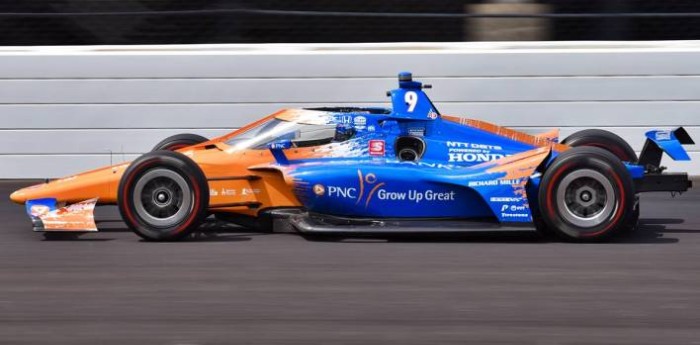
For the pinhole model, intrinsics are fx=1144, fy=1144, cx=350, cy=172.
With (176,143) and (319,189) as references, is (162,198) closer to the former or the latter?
(319,189)

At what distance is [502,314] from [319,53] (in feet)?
18.7

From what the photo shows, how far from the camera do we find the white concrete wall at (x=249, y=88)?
10742 mm

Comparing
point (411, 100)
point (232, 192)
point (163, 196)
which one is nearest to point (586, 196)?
point (411, 100)

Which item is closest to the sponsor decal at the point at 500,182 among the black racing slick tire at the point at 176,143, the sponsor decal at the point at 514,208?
the sponsor decal at the point at 514,208

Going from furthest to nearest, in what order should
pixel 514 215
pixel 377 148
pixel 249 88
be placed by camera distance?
pixel 249 88 < pixel 377 148 < pixel 514 215

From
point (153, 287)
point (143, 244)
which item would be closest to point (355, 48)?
point (143, 244)

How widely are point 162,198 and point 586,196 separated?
280 cm

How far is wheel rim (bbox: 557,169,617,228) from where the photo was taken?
7402 mm

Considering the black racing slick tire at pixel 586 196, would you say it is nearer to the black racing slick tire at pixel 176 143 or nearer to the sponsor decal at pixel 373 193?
the sponsor decal at pixel 373 193

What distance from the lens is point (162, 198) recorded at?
25.0ft

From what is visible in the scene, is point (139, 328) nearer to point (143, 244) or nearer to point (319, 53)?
point (143, 244)

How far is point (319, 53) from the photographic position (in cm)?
1083

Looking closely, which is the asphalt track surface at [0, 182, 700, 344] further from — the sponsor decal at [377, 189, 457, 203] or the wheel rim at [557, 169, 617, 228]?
the sponsor decal at [377, 189, 457, 203]

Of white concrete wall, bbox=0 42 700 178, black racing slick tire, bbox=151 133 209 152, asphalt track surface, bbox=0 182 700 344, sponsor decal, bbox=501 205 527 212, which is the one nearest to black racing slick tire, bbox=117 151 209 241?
asphalt track surface, bbox=0 182 700 344
